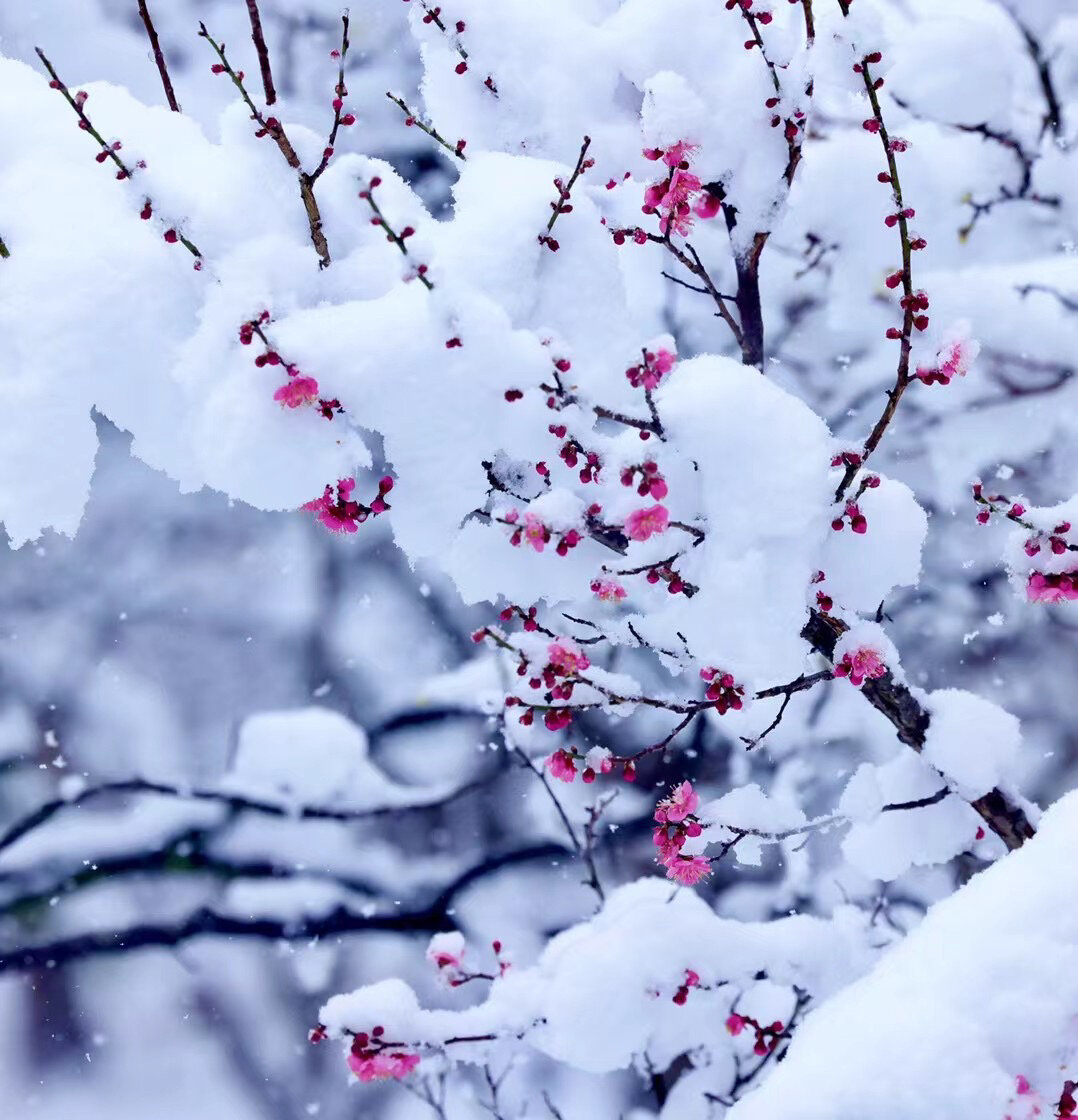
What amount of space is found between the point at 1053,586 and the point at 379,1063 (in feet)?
7.11

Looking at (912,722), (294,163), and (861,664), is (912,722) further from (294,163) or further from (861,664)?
(294,163)

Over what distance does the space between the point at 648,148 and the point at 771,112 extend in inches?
11.9

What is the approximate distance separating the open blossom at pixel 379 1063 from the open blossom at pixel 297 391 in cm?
193

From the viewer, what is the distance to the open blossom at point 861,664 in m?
1.86

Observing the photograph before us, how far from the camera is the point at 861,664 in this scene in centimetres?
186

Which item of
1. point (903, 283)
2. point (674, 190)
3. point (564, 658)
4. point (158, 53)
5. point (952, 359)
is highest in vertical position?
point (158, 53)

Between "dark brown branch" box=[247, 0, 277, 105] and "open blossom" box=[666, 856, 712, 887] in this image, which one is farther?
"open blossom" box=[666, 856, 712, 887]

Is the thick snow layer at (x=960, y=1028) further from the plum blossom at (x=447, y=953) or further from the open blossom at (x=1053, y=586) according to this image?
the plum blossom at (x=447, y=953)

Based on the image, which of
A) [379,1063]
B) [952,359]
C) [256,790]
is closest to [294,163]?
[952,359]

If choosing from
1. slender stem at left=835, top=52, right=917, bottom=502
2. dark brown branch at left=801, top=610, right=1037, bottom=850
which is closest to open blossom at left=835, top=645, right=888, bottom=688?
dark brown branch at left=801, top=610, right=1037, bottom=850

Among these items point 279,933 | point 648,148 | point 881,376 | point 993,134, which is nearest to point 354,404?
point 648,148

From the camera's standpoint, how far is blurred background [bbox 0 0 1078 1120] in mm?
5461

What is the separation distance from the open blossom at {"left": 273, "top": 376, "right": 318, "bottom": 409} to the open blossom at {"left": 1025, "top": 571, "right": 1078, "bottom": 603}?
1441 millimetres

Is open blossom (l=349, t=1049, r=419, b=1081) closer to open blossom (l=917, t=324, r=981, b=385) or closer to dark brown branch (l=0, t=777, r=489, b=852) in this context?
open blossom (l=917, t=324, r=981, b=385)
